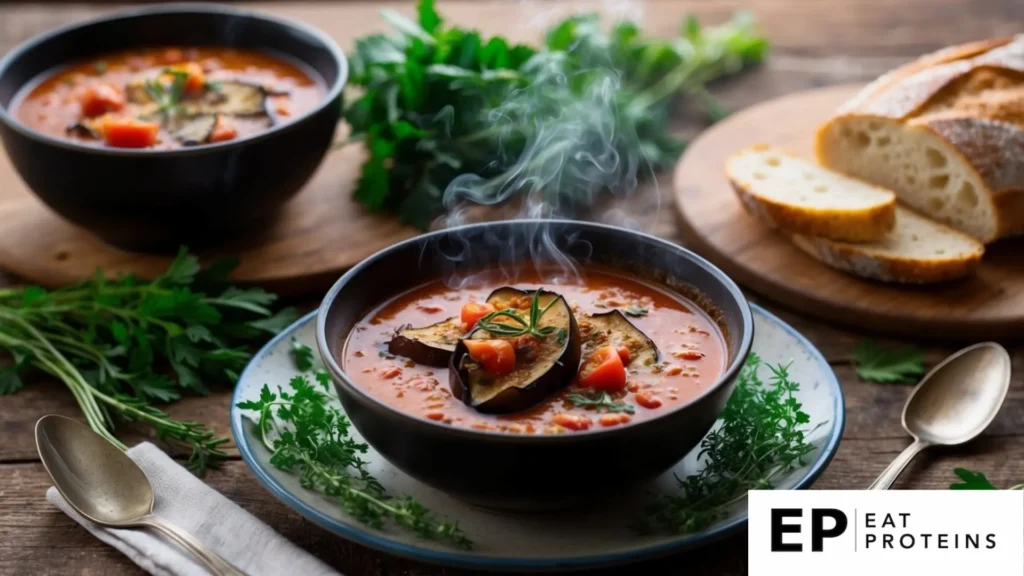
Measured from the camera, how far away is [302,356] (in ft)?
10.3

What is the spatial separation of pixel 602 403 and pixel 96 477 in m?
1.25

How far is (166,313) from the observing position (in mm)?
3434

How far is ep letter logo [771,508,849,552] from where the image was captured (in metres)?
2.53

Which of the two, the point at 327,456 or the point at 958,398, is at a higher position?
the point at 327,456

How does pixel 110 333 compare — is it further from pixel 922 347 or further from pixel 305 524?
pixel 922 347

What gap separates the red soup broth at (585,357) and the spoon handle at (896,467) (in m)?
0.50

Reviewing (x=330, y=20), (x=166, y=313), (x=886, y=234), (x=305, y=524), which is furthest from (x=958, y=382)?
(x=330, y=20)

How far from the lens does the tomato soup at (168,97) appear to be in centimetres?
389

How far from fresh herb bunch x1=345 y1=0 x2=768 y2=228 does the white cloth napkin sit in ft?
5.19

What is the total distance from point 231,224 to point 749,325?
2025 millimetres

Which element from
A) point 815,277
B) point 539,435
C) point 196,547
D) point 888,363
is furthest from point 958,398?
point 196,547

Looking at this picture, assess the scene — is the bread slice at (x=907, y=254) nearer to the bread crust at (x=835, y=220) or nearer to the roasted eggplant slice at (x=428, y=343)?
the bread crust at (x=835, y=220)

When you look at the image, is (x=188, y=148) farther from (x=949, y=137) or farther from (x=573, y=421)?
(x=949, y=137)

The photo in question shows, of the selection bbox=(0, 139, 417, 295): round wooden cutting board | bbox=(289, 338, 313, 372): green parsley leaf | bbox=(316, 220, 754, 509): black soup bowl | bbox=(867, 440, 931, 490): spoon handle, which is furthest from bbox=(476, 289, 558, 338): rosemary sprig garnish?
bbox=(0, 139, 417, 295): round wooden cutting board
